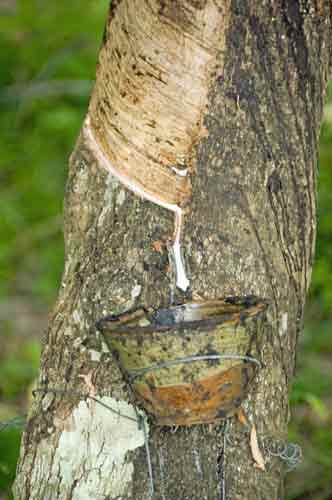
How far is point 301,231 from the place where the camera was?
243cm

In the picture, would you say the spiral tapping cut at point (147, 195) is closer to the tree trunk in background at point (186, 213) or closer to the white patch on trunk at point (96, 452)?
the tree trunk in background at point (186, 213)

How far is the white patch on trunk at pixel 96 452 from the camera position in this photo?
2277 millimetres

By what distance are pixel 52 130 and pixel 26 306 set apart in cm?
171

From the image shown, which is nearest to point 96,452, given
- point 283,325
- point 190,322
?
point 190,322

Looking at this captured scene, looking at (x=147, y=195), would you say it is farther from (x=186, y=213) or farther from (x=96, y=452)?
(x=96, y=452)

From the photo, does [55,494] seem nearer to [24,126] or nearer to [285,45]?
[285,45]

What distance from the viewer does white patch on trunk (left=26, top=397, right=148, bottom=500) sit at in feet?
7.47

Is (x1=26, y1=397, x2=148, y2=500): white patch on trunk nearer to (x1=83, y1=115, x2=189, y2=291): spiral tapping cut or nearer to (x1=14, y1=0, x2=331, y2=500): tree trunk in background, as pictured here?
(x1=14, y1=0, x2=331, y2=500): tree trunk in background

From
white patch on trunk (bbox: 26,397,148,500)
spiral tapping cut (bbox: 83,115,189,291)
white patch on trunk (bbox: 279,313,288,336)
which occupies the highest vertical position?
spiral tapping cut (bbox: 83,115,189,291)

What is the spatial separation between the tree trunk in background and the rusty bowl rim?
3 centimetres

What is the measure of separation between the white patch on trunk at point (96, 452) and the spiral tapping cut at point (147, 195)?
42 cm

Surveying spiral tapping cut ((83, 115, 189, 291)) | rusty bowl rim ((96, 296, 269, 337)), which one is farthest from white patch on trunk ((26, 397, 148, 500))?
spiral tapping cut ((83, 115, 189, 291))

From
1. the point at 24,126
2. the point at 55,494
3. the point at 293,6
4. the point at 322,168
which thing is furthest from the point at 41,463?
the point at 24,126

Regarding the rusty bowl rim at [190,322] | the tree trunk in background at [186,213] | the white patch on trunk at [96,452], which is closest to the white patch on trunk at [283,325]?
the tree trunk in background at [186,213]
